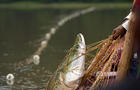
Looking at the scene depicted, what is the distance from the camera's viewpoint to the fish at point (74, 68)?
5121 mm

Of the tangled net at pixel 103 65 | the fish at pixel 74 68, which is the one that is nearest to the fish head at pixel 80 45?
the fish at pixel 74 68

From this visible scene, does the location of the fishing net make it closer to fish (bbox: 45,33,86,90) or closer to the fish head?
fish (bbox: 45,33,86,90)

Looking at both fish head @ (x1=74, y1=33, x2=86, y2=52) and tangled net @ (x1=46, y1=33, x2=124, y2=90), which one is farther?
fish head @ (x1=74, y1=33, x2=86, y2=52)

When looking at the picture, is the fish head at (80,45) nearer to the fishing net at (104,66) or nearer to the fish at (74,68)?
the fish at (74,68)

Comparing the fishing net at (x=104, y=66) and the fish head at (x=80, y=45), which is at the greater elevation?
the fish head at (x=80, y=45)

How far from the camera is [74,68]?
17.0 ft

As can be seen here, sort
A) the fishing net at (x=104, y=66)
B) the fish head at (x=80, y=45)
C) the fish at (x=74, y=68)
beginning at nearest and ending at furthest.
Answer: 1. the fishing net at (x=104, y=66)
2. the fish at (x=74, y=68)
3. the fish head at (x=80, y=45)

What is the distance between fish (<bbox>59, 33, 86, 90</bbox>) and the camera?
5121 millimetres

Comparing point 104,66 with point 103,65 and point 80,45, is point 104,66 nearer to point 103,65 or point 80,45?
point 103,65

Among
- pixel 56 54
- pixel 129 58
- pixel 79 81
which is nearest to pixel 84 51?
pixel 79 81

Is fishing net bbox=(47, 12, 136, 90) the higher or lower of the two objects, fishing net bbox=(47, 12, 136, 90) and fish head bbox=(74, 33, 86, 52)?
the lower

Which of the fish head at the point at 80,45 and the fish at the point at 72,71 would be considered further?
the fish head at the point at 80,45

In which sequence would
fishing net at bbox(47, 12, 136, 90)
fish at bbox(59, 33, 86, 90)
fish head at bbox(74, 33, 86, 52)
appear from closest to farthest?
fishing net at bbox(47, 12, 136, 90)
fish at bbox(59, 33, 86, 90)
fish head at bbox(74, 33, 86, 52)

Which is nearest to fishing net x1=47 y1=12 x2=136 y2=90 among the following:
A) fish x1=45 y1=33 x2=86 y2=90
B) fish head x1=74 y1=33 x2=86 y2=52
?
fish x1=45 y1=33 x2=86 y2=90
